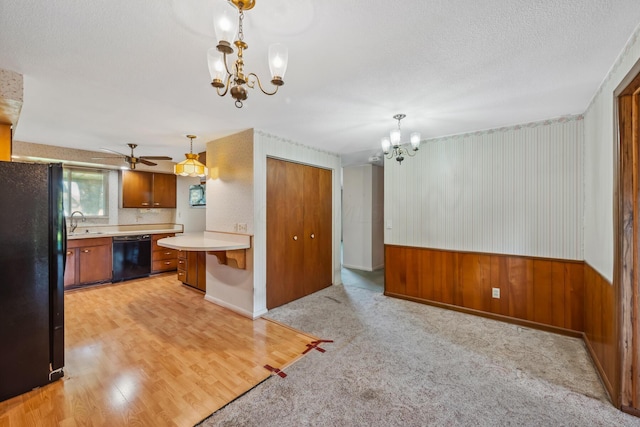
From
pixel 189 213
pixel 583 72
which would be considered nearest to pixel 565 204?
pixel 583 72

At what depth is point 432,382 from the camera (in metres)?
2.09

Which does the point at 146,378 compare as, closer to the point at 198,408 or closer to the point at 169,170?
the point at 198,408

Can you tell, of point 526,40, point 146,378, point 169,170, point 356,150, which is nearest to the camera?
point 526,40

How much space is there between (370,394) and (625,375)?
1685 millimetres

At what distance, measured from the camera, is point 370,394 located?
1957 millimetres

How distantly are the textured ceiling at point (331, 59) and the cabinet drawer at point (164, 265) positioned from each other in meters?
3.04

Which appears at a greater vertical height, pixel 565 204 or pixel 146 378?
pixel 565 204

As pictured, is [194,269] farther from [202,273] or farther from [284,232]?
[284,232]

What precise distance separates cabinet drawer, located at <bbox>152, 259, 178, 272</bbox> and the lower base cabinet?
999 millimetres

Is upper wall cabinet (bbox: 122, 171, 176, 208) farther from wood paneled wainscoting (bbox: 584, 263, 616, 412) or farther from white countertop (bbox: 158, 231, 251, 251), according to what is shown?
wood paneled wainscoting (bbox: 584, 263, 616, 412)

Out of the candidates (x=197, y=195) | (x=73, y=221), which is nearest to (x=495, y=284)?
(x=197, y=195)

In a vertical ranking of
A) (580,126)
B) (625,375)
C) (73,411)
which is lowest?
(73,411)

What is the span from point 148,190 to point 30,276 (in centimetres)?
388

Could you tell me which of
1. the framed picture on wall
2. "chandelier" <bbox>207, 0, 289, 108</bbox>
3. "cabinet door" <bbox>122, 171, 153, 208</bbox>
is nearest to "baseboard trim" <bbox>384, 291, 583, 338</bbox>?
"chandelier" <bbox>207, 0, 289, 108</bbox>
